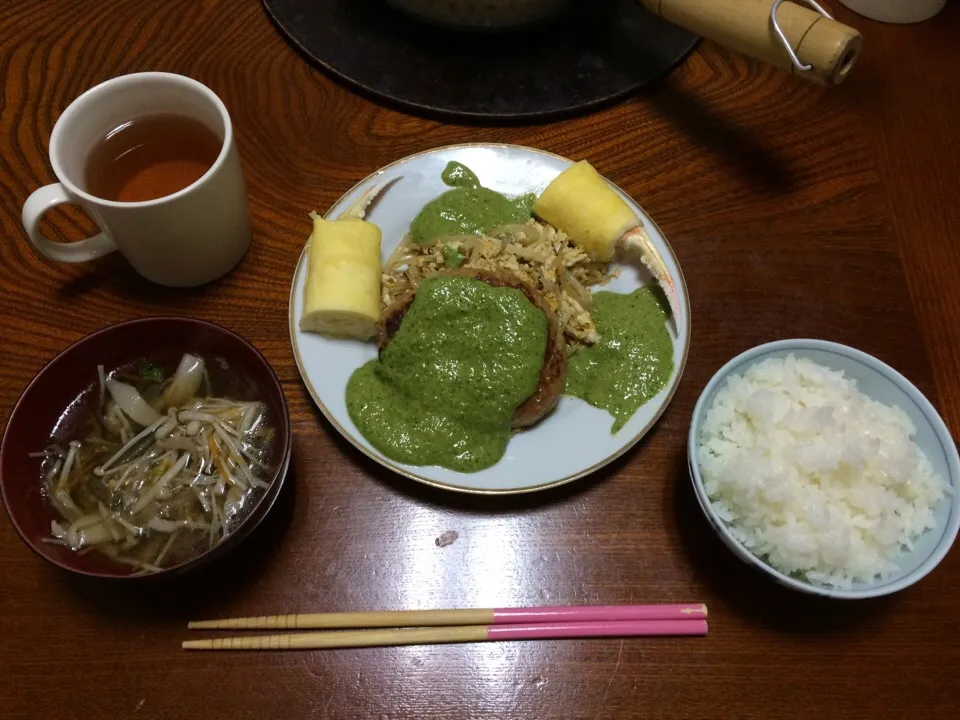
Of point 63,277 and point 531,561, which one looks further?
point 63,277

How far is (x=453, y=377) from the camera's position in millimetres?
1493

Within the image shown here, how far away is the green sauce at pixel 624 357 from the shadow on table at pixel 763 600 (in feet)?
1.06

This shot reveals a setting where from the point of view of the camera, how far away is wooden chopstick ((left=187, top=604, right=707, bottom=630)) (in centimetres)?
137

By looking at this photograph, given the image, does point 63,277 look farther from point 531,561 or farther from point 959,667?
point 959,667

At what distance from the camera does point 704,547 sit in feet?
4.83

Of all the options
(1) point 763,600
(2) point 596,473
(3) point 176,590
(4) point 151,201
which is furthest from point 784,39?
(3) point 176,590

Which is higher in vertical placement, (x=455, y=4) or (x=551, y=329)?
(x=455, y=4)

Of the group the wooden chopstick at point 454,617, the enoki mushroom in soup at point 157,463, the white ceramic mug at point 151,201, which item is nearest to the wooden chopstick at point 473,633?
the wooden chopstick at point 454,617

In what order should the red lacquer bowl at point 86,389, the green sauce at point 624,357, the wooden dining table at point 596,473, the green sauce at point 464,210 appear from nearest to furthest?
the red lacquer bowl at point 86,389
the wooden dining table at point 596,473
the green sauce at point 624,357
the green sauce at point 464,210

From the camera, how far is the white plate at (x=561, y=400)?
1.45 meters

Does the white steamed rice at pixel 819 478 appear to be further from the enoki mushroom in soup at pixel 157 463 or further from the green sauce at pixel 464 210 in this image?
the enoki mushroom in soup at pixel 157 463

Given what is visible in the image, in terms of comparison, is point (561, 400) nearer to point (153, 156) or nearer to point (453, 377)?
point (453, 377)

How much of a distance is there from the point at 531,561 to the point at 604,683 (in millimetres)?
268

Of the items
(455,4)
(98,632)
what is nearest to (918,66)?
(455,4)
